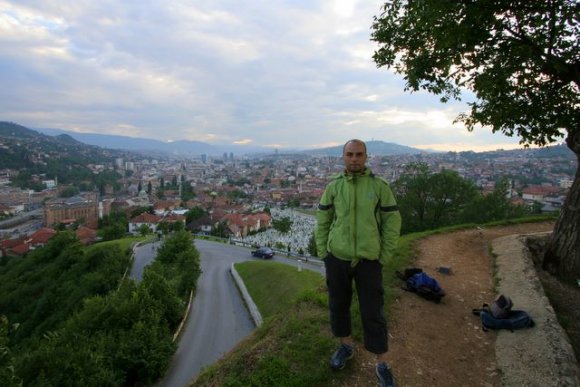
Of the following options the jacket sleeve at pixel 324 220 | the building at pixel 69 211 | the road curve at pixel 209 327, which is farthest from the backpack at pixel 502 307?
the building at pixel 69 211

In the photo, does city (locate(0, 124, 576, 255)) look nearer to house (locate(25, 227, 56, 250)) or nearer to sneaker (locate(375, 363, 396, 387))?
house (locate(25, 227, 56, 250))

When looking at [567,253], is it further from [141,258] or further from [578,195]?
[141,258]

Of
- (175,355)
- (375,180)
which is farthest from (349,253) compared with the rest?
(175,355)

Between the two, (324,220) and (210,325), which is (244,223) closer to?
(210,325)

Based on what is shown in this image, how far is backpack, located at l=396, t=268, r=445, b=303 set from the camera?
4988 millimetres

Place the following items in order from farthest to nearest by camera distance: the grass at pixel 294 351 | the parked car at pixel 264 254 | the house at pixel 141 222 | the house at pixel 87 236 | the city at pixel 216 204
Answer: the house at pixel 141 222 < the city at pixel 216 204 < the house at pixel 87 236 < the parked car at pixel 264 254 < the grass at pixel 294 351

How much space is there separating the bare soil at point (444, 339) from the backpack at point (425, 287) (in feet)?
0.32

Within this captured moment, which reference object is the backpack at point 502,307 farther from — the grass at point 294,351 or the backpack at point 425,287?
the grass at point 294,351

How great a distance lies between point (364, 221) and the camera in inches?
113

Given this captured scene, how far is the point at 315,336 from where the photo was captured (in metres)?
3.93

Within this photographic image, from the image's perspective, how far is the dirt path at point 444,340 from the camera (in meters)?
3.24

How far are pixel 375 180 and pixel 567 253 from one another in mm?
4958

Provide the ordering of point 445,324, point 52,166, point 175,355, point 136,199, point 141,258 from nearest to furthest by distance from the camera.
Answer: point 445,324
point 175,355
point 141,258
point 136,199
point 52,166

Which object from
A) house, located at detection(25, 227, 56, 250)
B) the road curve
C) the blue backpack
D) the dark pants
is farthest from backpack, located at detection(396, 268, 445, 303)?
house, located at detection(25, 227, 56, 250)
